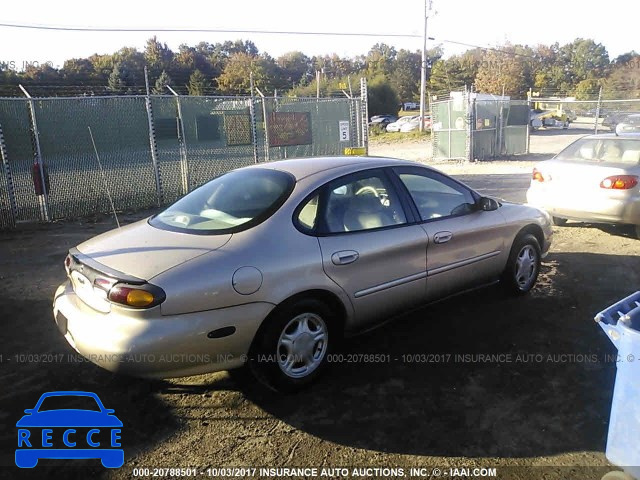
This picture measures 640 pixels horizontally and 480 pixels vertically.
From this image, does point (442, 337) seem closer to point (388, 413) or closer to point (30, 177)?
point (388, 413)

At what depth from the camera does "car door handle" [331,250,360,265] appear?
139 inches

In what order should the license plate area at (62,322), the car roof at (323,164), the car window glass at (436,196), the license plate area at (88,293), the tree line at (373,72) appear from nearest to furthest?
the license plate area at (88,293) < the license plate area at (62,322) < the car roof at (323,164) < the car window glass at (436,196) < the tree line at (373,72)

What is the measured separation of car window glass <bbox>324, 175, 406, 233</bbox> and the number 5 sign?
9.92 meters

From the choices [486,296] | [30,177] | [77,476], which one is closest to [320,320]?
[77,476]

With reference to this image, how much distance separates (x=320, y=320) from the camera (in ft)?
11.6

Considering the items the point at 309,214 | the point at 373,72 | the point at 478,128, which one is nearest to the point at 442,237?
the point at 309,214

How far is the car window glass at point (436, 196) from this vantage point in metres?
4.32

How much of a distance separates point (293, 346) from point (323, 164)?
1.49 metres

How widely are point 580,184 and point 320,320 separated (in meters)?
5.35

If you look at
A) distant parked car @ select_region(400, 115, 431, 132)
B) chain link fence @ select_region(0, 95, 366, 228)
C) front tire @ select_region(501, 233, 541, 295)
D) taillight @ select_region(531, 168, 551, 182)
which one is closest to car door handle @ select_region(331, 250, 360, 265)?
front tire @ select_region(501, 233, 541, 295)

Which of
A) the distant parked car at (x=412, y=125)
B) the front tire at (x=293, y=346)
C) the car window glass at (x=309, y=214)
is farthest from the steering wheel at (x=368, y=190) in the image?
the distant parked car at (x=412, y=125)

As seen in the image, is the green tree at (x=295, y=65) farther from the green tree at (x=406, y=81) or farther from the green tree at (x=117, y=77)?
the green tree at (x=117, y=77)

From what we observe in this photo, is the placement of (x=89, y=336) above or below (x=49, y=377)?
above

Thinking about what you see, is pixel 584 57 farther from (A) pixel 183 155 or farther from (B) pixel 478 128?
(A) pixel 183 155
